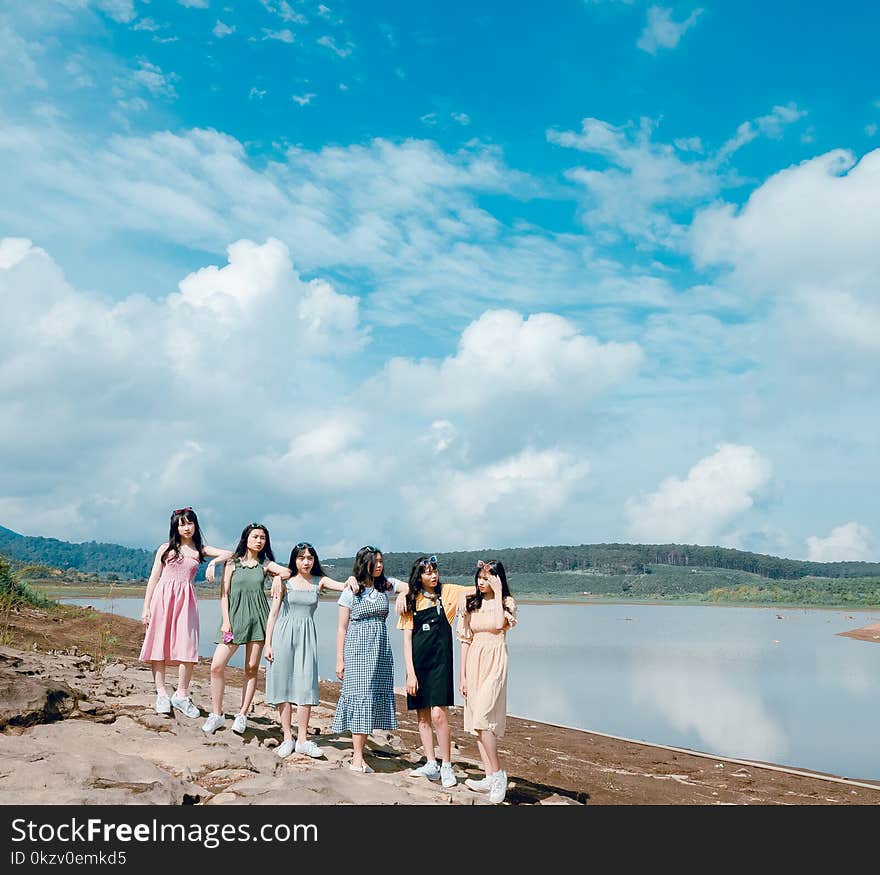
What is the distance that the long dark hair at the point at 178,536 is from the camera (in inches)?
298

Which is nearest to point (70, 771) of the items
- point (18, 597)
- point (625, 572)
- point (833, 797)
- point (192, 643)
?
point (192, 643)

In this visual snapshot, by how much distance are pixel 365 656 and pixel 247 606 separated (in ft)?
4.24

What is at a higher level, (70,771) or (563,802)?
(70,771)

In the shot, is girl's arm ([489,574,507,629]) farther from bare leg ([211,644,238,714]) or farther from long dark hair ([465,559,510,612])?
bare leg ([211,644,238,714])

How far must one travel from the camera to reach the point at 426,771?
6914 mm

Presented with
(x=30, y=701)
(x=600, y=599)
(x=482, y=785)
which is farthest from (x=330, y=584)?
(x=600, y=599)

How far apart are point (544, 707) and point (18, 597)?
11.1 meters

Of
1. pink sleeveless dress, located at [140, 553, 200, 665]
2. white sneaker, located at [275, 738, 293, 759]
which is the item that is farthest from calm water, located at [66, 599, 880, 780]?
pink sleeveless dress, located at [140, 553, 200, 665]

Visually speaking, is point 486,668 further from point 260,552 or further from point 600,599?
point 600,599

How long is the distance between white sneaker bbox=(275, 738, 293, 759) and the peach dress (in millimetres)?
1657

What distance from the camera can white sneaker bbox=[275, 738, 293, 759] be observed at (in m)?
7.02

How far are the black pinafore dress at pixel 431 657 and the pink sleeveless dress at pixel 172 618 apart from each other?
87.0 inches

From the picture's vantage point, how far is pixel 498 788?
21.1 ft
